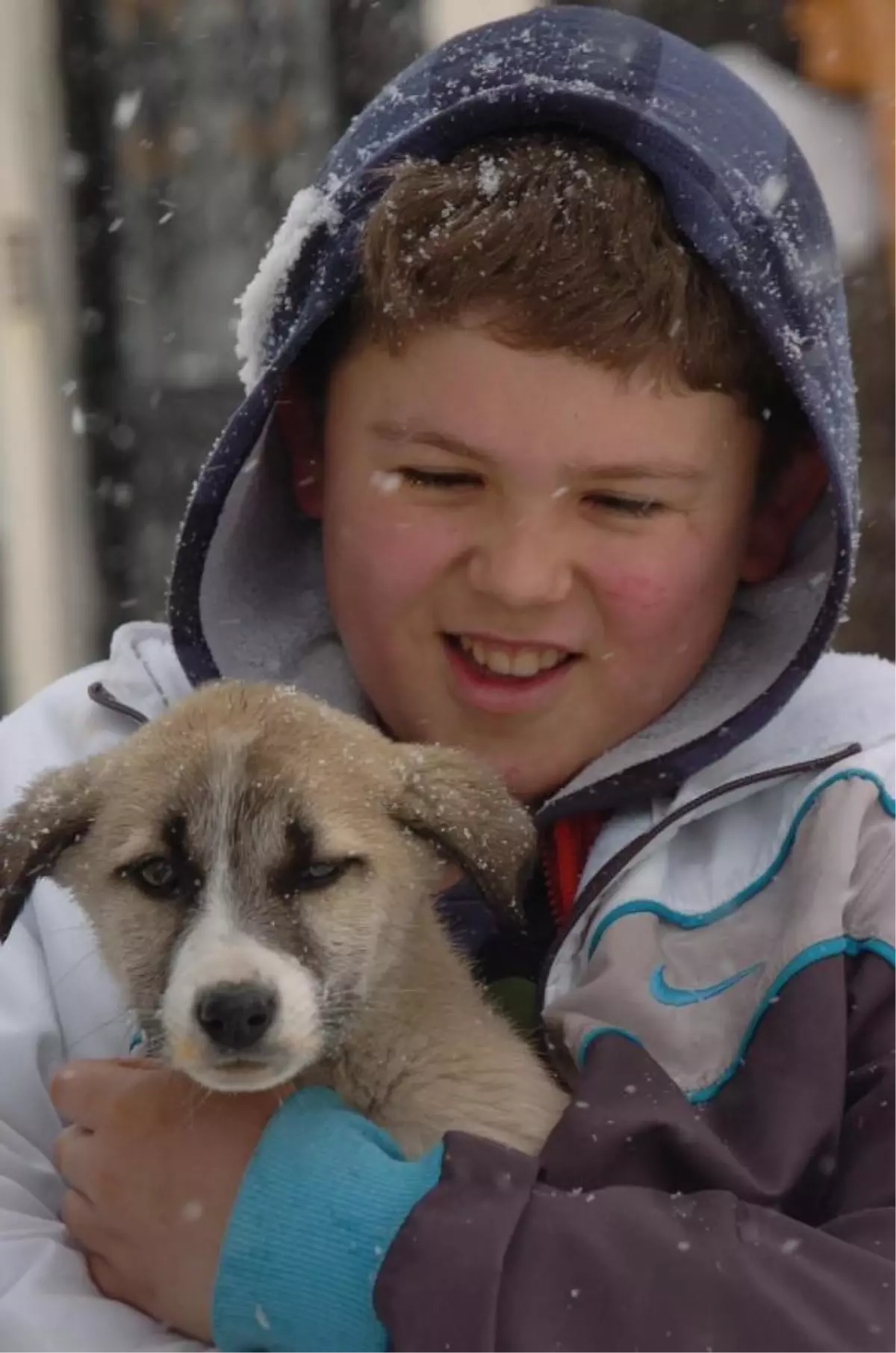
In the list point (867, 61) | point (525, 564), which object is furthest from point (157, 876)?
point (867, 61)

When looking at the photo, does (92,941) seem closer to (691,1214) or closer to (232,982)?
(232,982)

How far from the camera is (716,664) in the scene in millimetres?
2354

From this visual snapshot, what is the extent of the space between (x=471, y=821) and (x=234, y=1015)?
41 centimetres

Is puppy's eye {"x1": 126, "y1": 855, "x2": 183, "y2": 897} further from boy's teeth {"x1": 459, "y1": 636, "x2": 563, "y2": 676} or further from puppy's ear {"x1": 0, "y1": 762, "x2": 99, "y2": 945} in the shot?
boy's teeth {"x1": 459, "y1": 636, "x2": 563, "y2": 676}

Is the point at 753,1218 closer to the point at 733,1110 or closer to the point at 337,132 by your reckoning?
the point at 733,1110

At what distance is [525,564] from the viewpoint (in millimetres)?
2033

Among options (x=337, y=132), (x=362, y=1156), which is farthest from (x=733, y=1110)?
(x=337, y=132)

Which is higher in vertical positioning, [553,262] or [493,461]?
[553,262]

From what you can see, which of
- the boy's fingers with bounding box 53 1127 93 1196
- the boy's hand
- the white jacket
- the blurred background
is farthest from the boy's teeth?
the blurred background

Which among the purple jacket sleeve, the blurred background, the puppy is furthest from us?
the blurred background

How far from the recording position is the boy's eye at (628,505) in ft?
6.86

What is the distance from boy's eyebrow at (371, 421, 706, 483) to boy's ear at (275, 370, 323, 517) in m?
0.31

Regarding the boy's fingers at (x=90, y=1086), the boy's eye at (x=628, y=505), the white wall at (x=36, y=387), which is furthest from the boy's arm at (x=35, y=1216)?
the white wall at (x=36, y=387)

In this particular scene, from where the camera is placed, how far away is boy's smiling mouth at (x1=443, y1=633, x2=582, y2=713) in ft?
7.25
